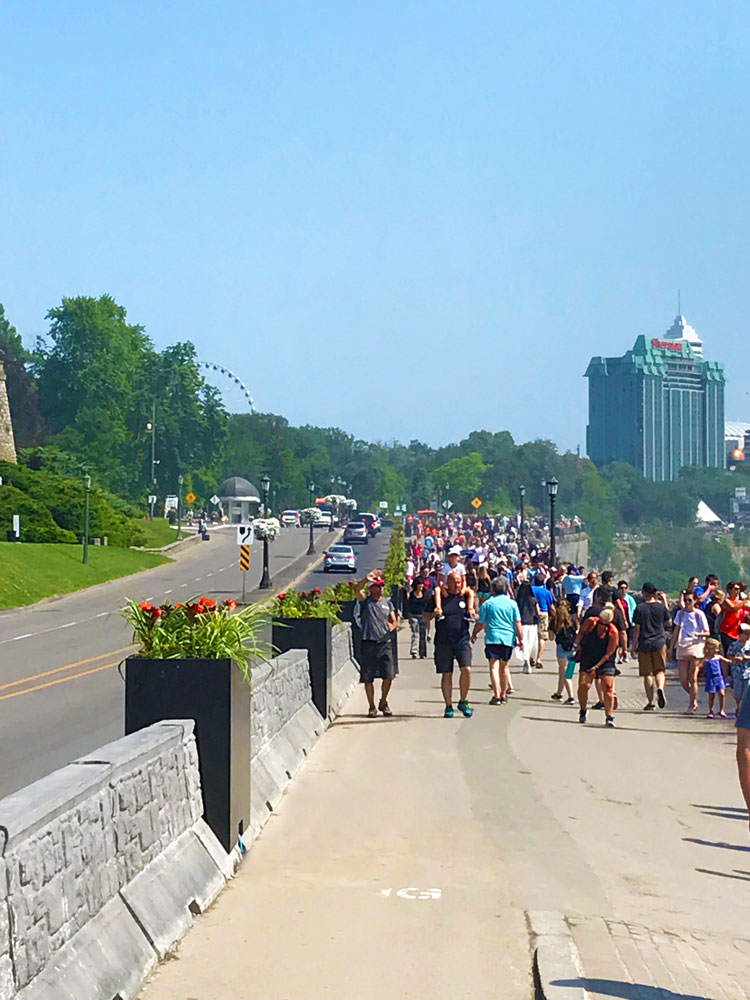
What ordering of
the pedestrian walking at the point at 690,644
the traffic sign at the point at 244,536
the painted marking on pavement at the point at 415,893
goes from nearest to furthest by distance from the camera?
the painted marking on pavement at the point at 415,893, the pedestrian walking at the point at 690,644, the traffic sign at the point at 244,536

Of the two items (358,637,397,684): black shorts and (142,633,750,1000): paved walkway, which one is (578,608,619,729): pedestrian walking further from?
(358,637,397,684): black shorts

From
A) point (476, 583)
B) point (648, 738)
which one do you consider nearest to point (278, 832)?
point (648, 738)

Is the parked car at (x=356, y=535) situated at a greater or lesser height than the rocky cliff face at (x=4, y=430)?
lesser

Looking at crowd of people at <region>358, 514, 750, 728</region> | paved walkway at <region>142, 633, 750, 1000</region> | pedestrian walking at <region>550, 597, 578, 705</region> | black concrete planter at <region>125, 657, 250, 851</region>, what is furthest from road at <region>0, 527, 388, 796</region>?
pedestrian walking at <region>550, 597, 578, 705</region>

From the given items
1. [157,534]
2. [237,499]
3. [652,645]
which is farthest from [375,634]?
[237,499]

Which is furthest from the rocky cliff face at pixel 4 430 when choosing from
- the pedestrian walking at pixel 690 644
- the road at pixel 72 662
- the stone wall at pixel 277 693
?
the stone wall at pixel 277 693

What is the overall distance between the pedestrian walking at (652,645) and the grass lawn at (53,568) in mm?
31389

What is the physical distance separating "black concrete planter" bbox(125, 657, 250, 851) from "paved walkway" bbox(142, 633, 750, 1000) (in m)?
0.56

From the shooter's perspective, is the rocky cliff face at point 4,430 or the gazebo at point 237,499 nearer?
the rocky cliff face at point 4,430

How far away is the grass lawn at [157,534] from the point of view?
87188 mm

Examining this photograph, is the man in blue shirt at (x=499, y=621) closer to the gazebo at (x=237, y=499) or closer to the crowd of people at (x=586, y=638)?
the crowd of people at (x=586, y=638)

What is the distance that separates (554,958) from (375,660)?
37.2 feet

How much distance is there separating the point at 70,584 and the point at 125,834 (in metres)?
51.3

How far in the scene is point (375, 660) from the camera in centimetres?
1850
